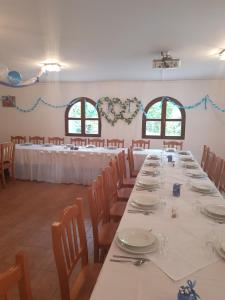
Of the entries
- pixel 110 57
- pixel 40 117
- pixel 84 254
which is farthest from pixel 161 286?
pixel 40 117

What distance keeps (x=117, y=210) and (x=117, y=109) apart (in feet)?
15.0

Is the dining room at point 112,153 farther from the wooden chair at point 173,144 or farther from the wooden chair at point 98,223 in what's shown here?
the wooden chair at point 173,144

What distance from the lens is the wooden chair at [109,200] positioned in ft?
8.15

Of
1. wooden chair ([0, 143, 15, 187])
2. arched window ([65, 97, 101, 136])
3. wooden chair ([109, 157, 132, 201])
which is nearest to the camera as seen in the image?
wooden chair ([109, 157, 132, 201])

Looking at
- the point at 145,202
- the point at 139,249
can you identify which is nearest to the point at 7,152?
the point at 145,202

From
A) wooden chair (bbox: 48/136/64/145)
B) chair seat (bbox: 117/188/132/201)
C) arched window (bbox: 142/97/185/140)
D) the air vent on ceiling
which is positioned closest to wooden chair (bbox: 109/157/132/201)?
chair seat (bbox: 117/188/132/201)

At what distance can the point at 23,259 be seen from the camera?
96 cm

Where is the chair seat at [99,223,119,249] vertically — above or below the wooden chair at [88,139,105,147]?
below

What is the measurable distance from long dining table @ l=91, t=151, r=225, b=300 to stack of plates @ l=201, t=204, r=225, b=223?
0.13 feet

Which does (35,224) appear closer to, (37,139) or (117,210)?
(117,210)

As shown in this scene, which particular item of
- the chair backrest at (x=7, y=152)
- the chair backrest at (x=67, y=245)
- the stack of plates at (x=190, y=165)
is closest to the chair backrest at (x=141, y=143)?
the stack of plates at (x=190, y=165)

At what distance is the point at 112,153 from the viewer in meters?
5.18

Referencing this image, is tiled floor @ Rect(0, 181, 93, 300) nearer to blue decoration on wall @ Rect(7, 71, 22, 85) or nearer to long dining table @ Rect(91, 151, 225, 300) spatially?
long dining table @ Rect(91, 151, 225, 300)

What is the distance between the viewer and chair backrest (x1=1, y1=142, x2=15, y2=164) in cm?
505
